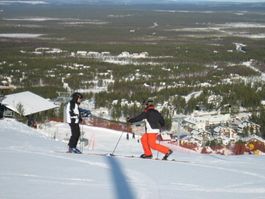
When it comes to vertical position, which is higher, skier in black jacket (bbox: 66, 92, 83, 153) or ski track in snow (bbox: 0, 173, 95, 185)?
skier in black jacket (bbox: 66, 92, 83, 153)

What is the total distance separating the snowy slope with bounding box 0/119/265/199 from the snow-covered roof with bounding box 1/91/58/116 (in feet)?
35.8

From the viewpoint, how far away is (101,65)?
56062mm

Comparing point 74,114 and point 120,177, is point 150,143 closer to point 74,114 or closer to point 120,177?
point 74,114

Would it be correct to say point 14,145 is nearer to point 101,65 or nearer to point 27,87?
point 27,87

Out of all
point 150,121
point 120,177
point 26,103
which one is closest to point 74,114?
point 150,121

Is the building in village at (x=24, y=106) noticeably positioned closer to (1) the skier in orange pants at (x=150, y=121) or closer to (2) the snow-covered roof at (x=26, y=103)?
(2) the snow-covered roof at (x=26, y=103)

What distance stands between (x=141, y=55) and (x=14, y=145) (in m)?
57.4

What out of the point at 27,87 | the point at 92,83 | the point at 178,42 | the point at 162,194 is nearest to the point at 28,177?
the point at 162,194

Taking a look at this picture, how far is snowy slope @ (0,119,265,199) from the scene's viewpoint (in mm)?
6320

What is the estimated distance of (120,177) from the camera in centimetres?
710

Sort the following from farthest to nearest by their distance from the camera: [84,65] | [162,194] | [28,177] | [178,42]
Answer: [178,42], [84,65], [28,177], [162,194]

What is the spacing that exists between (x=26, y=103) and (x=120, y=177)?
1497cm

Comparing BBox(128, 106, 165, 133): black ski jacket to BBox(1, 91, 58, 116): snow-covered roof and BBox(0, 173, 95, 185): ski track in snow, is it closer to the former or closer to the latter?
BBox(0, 173, 95, 185): ski track in snow

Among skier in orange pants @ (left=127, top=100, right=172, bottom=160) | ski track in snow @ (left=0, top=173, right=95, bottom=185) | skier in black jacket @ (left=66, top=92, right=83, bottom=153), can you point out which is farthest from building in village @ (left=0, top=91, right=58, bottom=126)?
ski track in snow @ (left=0, top=173, right=95, bottom=185)
